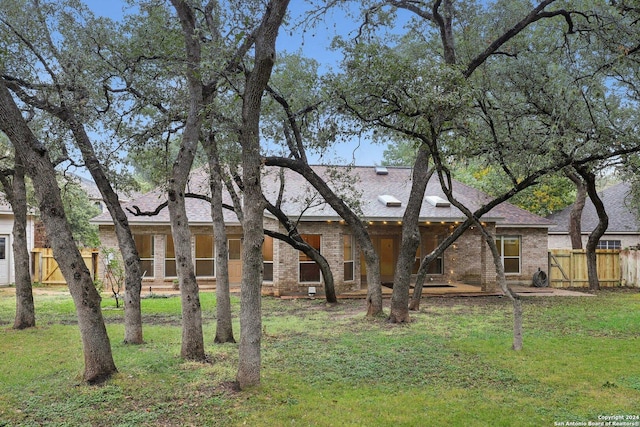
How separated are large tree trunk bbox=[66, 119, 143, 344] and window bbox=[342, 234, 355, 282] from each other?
9.69 m

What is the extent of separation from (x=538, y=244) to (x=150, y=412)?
17865 millimetres

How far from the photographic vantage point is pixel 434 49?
13.2m

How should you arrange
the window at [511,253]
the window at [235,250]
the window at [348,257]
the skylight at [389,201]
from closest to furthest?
the window at [348,257] < the skylight at [389,201] < the window at [235,250] < the window at [511,253]

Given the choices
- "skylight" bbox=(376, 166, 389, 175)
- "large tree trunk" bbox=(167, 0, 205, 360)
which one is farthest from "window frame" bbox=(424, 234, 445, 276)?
"large tree trunk" bbox=(167, 0, 205, 360)

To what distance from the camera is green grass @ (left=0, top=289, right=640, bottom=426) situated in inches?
203

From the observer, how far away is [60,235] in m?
5.81

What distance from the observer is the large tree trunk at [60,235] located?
18.6 feet

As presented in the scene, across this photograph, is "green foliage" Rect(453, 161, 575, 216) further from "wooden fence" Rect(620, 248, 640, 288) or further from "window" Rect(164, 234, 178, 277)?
"window" Rect(164, 234, 178, 277)

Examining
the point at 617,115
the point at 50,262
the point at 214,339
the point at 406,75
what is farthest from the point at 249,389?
the point at 50,262

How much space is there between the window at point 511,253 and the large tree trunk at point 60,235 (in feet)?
54.8

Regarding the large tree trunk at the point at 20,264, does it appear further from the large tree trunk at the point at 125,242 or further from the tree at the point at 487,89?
the tree at the point at 487,89

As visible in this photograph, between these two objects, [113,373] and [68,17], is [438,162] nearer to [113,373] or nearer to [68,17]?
[113,373]

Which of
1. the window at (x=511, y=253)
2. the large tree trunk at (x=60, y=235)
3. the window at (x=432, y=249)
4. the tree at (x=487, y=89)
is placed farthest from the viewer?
the window at (x=432, y=249)

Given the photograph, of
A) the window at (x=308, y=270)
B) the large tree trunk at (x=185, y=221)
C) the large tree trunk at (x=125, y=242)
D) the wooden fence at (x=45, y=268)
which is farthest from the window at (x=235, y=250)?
the large tree trunk at (x=185, y=221)
